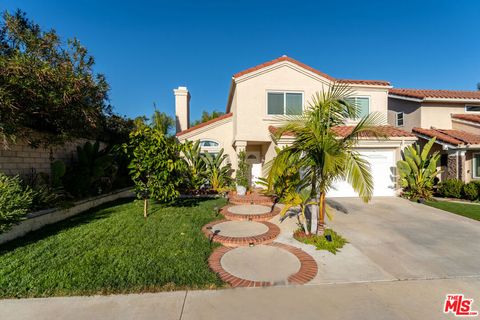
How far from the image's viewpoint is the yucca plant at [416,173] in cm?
1001

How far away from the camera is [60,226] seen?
620 cm

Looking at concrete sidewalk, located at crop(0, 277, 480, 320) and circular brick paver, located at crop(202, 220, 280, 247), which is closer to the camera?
concrete sidewalk, located at crop(0, 277, 480, 320)

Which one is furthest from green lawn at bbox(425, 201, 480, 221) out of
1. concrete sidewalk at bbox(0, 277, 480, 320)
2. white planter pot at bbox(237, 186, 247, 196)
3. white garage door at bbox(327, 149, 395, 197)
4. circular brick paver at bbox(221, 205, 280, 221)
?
white planter pot at bbox(237, 186, 247, 196)

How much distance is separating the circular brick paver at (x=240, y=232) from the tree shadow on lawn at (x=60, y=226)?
4081mm

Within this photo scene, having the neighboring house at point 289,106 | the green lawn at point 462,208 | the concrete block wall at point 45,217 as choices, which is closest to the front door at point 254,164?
the neighboring house at point 289,106

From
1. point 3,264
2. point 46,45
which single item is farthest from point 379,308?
point 46,45

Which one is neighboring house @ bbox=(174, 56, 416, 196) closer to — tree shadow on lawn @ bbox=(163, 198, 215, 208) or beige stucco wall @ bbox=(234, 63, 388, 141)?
beige stucco wall @ bbox=(234, 63, 388, 141)

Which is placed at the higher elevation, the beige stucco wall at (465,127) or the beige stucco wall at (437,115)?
the beige stucco wall at (437,115)

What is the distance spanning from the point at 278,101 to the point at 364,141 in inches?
194

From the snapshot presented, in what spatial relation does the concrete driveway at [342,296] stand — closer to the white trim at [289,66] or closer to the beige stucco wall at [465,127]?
the white trim at [289,66]

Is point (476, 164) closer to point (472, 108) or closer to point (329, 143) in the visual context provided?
point (472, 108)

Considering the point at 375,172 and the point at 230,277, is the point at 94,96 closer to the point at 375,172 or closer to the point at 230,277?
the point at 230,277

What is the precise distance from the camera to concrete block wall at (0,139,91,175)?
6.49 meters

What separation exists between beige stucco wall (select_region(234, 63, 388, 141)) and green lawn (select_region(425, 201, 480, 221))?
673cm
